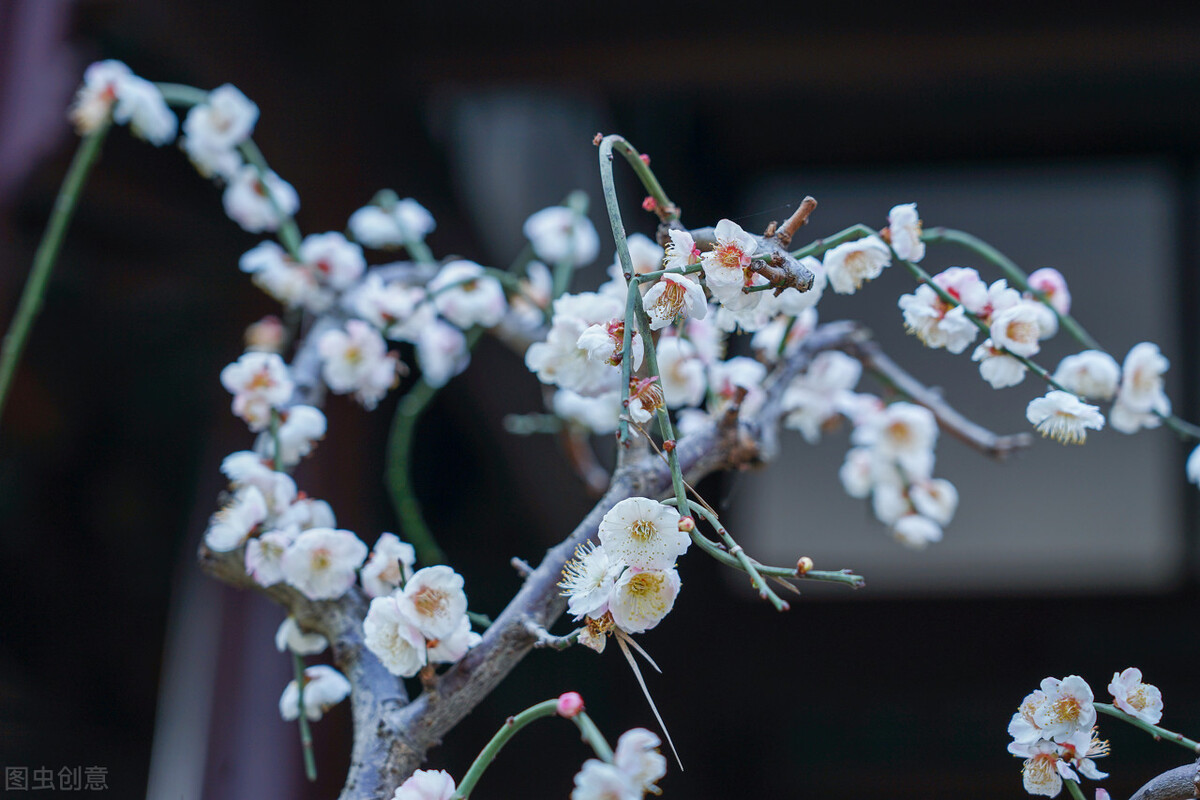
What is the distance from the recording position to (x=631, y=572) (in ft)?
1.20

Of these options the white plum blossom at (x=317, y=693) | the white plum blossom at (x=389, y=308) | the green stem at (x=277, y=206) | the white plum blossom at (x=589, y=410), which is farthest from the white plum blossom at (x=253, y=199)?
the white plum blossom at (x=317, y=693)

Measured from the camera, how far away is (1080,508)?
185cm

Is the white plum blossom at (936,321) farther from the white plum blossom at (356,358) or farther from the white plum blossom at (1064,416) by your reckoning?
the white plum blossom at (356,358)

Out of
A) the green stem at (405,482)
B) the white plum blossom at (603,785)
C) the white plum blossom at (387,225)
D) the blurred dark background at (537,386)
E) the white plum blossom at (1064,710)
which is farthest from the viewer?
→ the blurred dark background at (537,386)

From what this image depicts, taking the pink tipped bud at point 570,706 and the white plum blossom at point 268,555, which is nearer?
the pink tipped bud at point 570,706

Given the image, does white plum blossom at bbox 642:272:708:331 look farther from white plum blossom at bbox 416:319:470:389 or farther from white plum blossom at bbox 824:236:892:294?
white plum blossom at bbox 416:319:470:389

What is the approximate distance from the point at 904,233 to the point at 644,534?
0.75ft

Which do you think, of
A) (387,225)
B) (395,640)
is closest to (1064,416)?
(395,640)

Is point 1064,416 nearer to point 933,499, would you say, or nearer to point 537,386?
point 933,499

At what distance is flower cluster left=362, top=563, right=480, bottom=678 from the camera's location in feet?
1.41

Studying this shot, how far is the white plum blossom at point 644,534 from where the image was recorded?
36 cm

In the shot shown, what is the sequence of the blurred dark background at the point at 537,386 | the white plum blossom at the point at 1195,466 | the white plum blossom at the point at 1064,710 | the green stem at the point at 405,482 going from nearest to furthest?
the white plum blossom at the point at 1064,710 → the white plum blossom at the point at 1195,466 → the green stem at the point at 405,482 → the blurred dark background at the point at 537,386

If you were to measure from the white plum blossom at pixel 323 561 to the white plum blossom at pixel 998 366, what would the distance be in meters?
0.34

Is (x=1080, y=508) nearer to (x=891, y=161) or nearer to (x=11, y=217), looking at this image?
(x=891, y=161)
